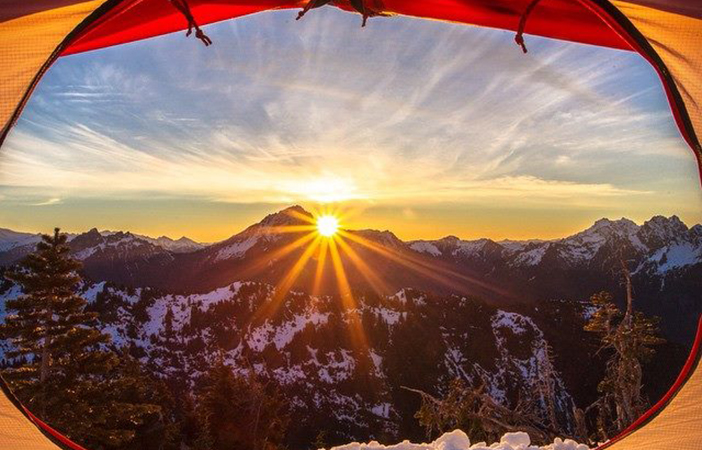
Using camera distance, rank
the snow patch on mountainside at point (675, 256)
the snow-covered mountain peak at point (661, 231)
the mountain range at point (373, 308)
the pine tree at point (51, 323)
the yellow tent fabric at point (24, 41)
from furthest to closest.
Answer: the snow-covered mountain peak at point (661, 231), the snow patch on mountainside at point (675, 256), the mountain range at point (373, 308), the pine tree at point (51, 323), the yellow tent fabric at point (24, 41)

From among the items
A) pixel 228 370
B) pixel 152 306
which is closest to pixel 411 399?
pixel 228 370

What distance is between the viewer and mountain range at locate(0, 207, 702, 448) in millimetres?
59250

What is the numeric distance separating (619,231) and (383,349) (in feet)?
217

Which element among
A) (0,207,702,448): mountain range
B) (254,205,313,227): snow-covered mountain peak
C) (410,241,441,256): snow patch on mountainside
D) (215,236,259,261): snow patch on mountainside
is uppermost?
(254,205,313,227): snow-covered mountain peak

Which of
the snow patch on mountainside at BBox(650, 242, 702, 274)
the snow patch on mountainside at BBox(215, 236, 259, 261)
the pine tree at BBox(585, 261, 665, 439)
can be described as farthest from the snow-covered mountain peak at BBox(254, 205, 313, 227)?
the pine tree at BBox(585, 261, 665, 439)

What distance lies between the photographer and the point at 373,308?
89.6 m

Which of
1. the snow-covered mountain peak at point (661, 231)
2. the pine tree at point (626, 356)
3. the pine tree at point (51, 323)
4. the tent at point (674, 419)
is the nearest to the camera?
the tent at point (674, 419)

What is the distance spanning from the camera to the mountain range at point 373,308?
59250 mm

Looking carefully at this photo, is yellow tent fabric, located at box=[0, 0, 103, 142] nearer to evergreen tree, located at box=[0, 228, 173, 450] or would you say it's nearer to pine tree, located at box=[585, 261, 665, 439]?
pine tree, located at box=[585, 261, 665, 439]

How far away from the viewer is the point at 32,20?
6.23 feet

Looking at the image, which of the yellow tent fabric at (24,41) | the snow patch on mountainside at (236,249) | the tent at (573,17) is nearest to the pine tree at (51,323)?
the tent at (573,17)

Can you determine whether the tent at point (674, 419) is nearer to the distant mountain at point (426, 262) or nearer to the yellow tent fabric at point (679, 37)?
the yellow tent fabric at point (679, 37)

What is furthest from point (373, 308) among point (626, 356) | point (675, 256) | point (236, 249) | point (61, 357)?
point (626, 356)

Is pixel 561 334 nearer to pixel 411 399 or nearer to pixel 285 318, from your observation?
pixel 411 399
